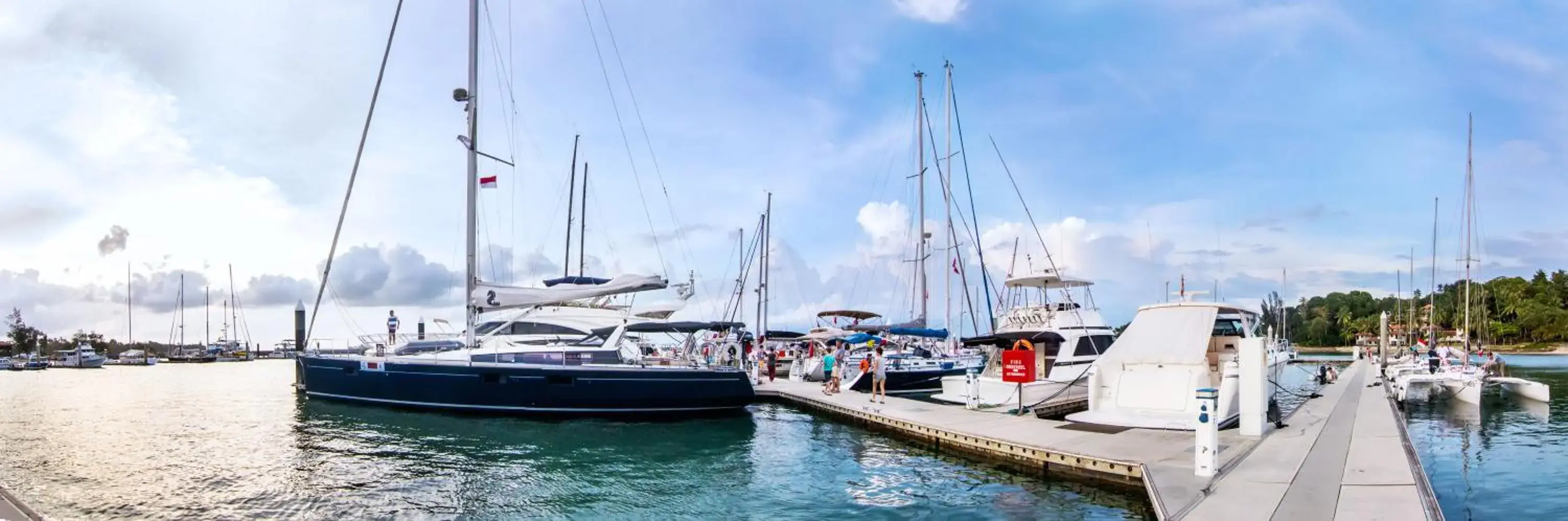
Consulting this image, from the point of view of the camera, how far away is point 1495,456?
618 inches

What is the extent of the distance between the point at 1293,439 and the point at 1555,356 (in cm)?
10132

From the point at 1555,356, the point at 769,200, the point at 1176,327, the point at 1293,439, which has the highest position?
the point at 769,200

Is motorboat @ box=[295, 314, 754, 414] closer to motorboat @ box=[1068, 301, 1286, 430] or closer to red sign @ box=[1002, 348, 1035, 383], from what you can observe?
red sign @ box=[1002, 348, 1035, 383]

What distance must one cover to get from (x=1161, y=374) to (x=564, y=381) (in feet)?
45.8

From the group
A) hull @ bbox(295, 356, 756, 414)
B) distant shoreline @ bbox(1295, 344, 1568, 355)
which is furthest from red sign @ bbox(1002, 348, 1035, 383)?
distant shoreline @ bbox(1295, 344, 1568, 355)

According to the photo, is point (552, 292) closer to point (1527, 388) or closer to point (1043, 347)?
point (1043, 347)

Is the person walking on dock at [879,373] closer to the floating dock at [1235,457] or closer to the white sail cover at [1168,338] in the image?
the floating dock at [1235,457]

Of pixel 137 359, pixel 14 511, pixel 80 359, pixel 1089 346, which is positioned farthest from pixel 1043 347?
pixel 137 359

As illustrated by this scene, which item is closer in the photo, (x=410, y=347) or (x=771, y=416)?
(x=771, y=416)

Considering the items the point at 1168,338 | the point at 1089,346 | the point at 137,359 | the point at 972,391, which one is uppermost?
the point at 1168,338

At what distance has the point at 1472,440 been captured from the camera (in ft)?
58.7

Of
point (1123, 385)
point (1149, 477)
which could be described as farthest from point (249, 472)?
point (1123, 385)

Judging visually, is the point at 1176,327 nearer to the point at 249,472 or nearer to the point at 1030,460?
the point at 1030,460

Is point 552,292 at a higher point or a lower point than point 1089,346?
higher
